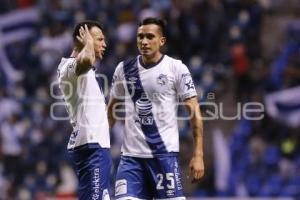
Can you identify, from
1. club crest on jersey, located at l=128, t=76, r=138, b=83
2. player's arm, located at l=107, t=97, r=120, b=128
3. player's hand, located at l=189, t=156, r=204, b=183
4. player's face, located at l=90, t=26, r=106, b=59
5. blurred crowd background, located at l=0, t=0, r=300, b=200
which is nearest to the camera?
player's face, located at l=90, t=26, r=106, b=59

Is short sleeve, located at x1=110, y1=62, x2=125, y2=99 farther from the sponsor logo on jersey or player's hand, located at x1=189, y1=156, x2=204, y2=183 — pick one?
player's hand, located at x1=189, y1=156, x2=204, y2=183

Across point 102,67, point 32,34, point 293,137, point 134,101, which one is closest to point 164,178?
point 134,101

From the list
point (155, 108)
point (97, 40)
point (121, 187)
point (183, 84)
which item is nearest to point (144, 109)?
point (155, 108)

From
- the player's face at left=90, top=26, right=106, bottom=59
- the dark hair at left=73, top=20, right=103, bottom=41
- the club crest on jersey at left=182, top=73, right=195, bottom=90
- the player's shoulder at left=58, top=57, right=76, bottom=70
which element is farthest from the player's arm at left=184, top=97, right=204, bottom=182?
the player's shoulder at left=58, top=57, right=76, bottom=70

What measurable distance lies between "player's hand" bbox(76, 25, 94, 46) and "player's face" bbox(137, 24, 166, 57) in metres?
0.78

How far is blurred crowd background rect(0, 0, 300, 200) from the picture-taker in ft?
46.0

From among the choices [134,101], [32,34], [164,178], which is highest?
[32,34]

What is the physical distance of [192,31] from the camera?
50.1ft

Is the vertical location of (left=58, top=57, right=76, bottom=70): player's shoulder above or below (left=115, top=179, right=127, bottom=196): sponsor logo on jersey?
above

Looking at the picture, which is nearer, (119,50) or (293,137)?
(293,137)

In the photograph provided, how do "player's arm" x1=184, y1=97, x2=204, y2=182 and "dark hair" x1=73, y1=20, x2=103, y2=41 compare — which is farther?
"player's arm" x1=184, y1=97, x2=204, y2=182

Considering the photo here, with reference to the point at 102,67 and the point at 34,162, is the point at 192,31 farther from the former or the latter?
the point at 34,162

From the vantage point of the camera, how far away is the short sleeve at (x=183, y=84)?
7742mm

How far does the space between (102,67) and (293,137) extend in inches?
145
